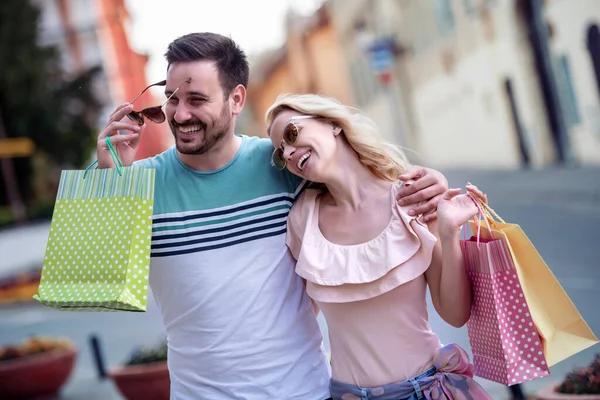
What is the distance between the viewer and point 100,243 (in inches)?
117

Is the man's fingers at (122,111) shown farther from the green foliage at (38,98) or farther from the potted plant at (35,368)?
the green foliage at (38,98)

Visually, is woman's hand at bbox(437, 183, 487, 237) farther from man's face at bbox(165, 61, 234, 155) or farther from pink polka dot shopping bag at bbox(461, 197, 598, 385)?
man's face at bbox(165, 61, 234, 155)

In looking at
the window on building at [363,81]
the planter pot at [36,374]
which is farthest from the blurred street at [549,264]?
the window on building at [363,81]

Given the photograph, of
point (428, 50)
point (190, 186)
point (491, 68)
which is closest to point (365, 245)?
point (190, 186)

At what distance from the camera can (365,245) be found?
3.02 metres

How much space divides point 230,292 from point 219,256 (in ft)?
0.41

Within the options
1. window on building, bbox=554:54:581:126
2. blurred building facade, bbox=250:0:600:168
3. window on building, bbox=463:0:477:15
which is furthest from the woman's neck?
window on building, bbox=463:0:477:15

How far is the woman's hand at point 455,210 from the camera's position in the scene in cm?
285

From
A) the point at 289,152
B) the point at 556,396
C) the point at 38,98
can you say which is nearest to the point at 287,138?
the point at 289,152

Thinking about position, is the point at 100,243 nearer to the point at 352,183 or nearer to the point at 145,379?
the point at 352,183

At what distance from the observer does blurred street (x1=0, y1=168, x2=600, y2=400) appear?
880 centimetres

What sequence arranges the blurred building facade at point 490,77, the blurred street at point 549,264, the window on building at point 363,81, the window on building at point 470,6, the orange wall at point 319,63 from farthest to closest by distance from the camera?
the orange wall at point 319,63
the window on building at point 363,81
the window on building at point 470,6
the blurred building facade at point 490,77
the blurred street at point 549,264

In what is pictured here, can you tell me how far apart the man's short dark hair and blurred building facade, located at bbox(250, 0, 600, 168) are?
14.3 m

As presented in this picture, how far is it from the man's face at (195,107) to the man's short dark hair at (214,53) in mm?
28
